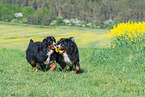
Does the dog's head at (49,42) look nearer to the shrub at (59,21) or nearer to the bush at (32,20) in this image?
the bush at (32,20)

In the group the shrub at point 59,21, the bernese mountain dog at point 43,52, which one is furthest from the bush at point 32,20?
the bernese mountain dog at point 43,52

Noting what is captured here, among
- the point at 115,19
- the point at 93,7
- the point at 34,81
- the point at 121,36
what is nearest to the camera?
the point at 34,81

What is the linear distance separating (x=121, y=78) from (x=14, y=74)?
347cm

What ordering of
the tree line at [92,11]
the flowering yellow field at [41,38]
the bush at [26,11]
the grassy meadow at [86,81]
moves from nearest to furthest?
the grassy meadow at [86,81], the flowering yellow field at [41,38], the tree line at [92,11], the bush at [26,11]

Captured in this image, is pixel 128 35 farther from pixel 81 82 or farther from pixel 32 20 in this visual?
pixel 32 20

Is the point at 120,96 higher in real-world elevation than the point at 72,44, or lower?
lower

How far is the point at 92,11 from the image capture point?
5159 centimetres

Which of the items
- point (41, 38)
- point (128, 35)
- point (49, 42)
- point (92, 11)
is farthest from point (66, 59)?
point (92, 11)

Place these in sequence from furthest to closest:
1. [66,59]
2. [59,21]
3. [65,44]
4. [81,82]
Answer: [59,21] → [66,59] → [65,44] → [81,82]

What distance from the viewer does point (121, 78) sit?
6.20 metres

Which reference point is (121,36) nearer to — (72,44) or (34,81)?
(72,44)

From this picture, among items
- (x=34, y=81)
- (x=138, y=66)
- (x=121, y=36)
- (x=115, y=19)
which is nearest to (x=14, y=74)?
(x=34, y=81)

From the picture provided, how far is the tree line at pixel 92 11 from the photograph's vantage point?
46.5 meters

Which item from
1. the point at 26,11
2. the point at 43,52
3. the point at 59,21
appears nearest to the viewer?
the point at 43,52
